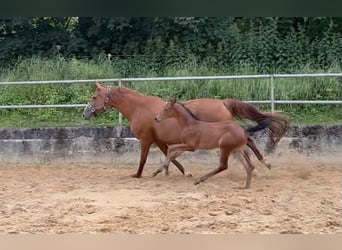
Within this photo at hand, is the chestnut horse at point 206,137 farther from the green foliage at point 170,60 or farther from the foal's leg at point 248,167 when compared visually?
the green foliage at point 170,60

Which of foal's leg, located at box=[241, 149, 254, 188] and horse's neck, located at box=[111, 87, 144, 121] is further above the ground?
horse's neck, located at box=[111, 87, 144, 121]

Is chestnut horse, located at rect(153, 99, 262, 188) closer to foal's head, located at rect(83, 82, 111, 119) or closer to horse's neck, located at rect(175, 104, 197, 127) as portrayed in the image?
horse's neck, located at rect(175, 104, 197, 127)

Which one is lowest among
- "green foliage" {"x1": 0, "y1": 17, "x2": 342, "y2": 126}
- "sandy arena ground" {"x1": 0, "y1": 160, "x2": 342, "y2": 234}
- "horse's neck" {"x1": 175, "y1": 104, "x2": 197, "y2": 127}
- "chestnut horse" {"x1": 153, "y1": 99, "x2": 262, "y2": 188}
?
"sandy arena ground" {"x1": 0, "y1": 160, "x2": 342, "y2": 234}

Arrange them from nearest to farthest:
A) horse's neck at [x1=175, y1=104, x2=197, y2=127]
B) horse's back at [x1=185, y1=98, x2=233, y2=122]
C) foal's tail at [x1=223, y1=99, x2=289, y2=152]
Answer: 1. horse's neck at [x1=175, y1=104, x2=197, y2=127]
2. foal's tail at [x1=223, y1=99, x2=289, y2=152]
3. horse's back at [x1=185, y1=98, x2=233, y2=122]

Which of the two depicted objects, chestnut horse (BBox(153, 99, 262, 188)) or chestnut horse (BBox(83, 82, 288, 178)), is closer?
chestnut horse (BBox(153, 99, 262, 188))

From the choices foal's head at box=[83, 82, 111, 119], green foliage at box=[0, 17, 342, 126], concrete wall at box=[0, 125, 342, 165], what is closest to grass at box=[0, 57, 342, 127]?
green foliage at box=[0, 17, 342, 126]

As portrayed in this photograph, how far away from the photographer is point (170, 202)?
632cm

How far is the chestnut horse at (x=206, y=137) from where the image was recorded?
7.10m

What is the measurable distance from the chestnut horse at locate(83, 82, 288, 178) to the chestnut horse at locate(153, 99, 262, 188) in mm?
396

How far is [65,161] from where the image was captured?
9.73m

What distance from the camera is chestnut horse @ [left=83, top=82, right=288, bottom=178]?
793 cm

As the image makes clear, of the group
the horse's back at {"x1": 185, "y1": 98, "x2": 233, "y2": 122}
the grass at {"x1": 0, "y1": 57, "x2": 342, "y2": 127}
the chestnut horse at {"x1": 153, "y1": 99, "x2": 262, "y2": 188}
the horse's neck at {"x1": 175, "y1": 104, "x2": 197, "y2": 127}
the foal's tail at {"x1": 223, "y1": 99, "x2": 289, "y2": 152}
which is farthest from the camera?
the grass at {"x1": 0, "y1": 57, "x2": 342, "y2": 127}

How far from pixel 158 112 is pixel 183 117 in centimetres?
65

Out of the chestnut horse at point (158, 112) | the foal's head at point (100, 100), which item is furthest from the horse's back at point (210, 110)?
the foal's head at point (100, 100)
